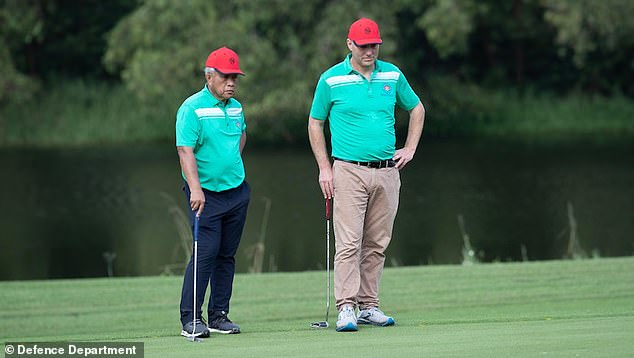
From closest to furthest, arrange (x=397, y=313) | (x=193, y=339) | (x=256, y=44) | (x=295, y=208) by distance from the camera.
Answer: (x=193, y=339) < (x=397, y=313) < (x=295, y=208) < (x=256, y=44)

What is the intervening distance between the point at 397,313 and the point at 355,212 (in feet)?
7.46

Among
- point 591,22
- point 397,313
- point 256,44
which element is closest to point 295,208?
point 256,44

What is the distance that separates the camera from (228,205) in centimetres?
680

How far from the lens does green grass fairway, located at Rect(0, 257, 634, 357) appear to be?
5789 mm

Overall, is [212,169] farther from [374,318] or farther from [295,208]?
[295,208]

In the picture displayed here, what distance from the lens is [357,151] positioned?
22.6 feet

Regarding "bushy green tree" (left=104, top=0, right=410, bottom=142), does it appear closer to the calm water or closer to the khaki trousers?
the calm water

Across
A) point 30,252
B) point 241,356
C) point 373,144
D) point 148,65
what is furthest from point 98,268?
point 148,65

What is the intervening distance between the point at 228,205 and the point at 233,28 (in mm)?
18450

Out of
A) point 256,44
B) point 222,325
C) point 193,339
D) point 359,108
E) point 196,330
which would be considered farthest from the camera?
point 256,44

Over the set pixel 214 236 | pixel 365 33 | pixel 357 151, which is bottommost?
pixel 214 236

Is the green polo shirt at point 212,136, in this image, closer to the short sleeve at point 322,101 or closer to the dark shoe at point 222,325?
the short sleeve at point 322,101

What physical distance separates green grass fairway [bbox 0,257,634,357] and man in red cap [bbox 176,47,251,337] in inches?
13.0

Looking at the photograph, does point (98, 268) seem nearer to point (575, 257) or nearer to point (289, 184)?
point (575, 257)
